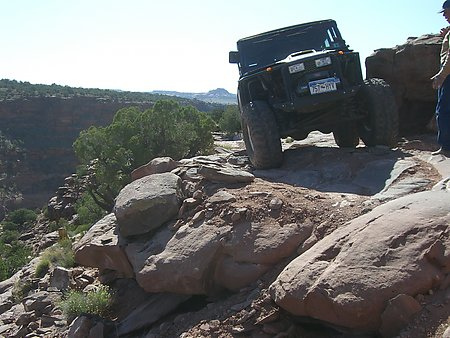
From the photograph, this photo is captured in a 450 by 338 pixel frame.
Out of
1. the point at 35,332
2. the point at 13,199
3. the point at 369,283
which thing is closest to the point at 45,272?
the point at 35,332

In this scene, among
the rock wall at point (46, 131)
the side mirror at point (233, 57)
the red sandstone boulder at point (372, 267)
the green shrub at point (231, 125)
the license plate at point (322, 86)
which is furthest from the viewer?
the rock wall at point (46, 131)

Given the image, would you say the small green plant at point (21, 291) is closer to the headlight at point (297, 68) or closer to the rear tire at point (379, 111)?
the headlight at point (297, 68)

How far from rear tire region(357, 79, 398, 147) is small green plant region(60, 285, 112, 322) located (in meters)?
4.31

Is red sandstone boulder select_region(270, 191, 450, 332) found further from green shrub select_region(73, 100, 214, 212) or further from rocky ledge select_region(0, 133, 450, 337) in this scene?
green shrub select_region(73, 100, 214, 212)

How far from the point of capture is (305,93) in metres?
6.75

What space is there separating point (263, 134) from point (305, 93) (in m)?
A: 0.81

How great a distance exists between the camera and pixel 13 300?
7.62 m

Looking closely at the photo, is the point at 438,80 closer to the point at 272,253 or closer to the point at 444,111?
the point at 444,111

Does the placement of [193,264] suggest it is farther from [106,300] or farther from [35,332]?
[35,332]

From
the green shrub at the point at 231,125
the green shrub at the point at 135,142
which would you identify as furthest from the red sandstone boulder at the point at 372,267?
the green shrub at the point at 231,125

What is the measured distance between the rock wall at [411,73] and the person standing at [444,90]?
8.19ft

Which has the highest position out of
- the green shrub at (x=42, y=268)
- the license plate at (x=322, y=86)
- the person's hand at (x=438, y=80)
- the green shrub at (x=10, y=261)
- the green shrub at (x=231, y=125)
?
the license plate at (x=322, y=86)

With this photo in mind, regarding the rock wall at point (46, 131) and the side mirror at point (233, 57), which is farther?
the rock wall at point (46, 131)

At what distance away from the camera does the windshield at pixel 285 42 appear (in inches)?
315
